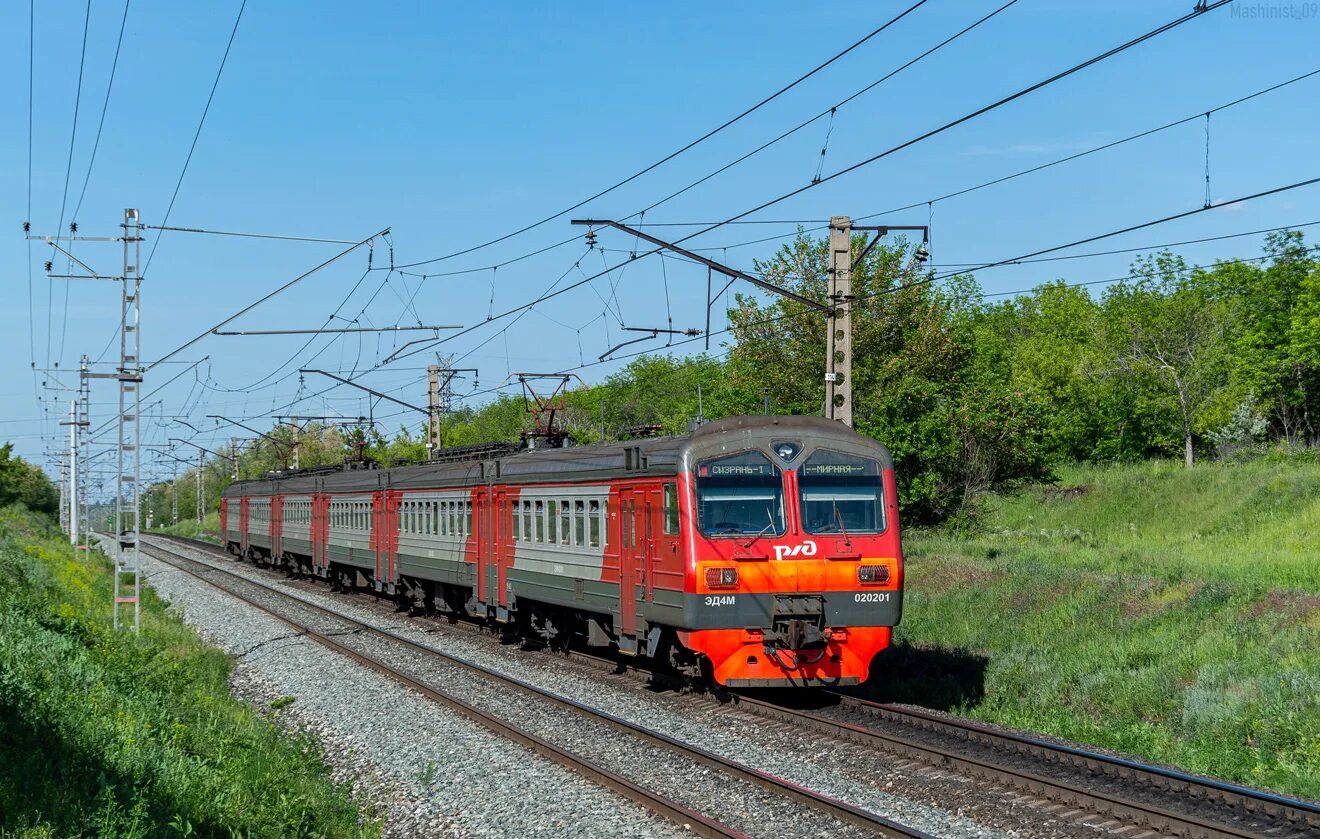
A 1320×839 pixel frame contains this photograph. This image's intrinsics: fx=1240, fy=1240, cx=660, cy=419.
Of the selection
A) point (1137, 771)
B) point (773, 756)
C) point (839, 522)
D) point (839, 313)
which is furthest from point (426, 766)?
point (839, 313)

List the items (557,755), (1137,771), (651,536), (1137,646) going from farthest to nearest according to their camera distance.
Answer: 1. (1137,646)
2. (651,536)
3. (557,755)
4. (1137,771)

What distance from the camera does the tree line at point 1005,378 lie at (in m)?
28.2

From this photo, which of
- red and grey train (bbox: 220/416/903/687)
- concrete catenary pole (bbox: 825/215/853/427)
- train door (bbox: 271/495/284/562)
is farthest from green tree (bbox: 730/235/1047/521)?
train door (bbox: 271/495/284/562)

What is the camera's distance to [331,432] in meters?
120

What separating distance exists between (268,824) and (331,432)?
377 feet

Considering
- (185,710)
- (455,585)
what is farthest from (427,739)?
(455,585)

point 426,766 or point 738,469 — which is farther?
point 738,469

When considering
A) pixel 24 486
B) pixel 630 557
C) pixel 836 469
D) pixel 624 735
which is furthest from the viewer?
pixel 24 486

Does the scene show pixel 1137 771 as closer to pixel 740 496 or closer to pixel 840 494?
pixel 840 494

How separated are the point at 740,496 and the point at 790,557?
855 mm

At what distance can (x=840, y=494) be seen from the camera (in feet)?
45.4

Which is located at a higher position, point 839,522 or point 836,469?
point 836,469

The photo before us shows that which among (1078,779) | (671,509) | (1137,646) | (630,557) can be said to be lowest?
(1078,779)

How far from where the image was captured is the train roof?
1370cm
